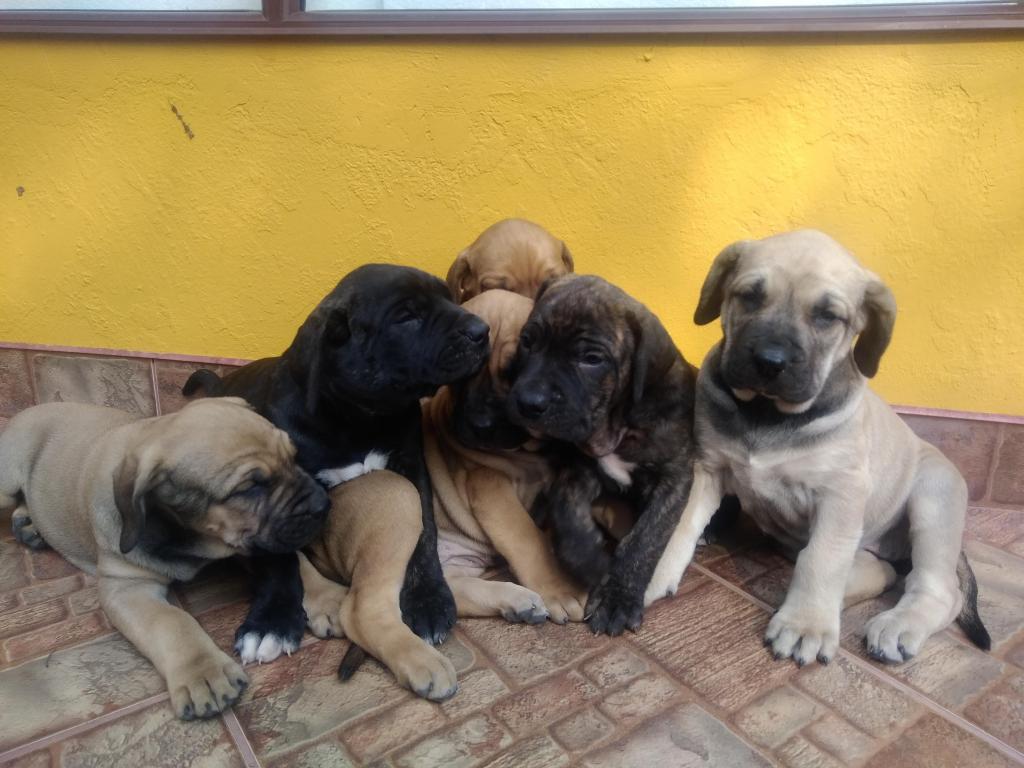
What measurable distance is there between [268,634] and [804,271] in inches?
111

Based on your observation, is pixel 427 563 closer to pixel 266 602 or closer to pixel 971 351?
pixel 266 602

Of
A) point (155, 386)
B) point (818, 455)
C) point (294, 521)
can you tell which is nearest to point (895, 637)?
point (818, 455)

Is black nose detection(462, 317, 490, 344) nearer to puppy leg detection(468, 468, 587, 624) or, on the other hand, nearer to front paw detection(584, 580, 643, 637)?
puppy leg detection(468, 468, 587, 624)

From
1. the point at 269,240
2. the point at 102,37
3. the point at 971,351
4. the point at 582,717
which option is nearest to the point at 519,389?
the point at 582,717

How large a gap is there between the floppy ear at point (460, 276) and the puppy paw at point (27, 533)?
2.69 m

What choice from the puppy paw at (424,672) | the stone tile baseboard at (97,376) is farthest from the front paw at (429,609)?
the stone tile baseboard at (97,376)

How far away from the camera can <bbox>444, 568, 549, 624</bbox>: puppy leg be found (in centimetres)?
373

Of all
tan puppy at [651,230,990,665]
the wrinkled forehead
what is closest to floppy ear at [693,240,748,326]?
tan puppy at [651,230,990,665]

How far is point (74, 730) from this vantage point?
3.00 meters

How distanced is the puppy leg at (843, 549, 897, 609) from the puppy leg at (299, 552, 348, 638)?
7.99 ft

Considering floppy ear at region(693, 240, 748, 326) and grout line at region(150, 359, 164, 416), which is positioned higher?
floppy ear at region(693, 240, 748, 326)

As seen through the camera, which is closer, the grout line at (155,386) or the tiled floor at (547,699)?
the tiled floor at (547,699)

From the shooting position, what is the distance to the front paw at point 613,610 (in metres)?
3.64

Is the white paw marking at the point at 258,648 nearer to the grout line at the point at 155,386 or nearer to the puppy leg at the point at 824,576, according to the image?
the puppy leg at the point at 824,576
